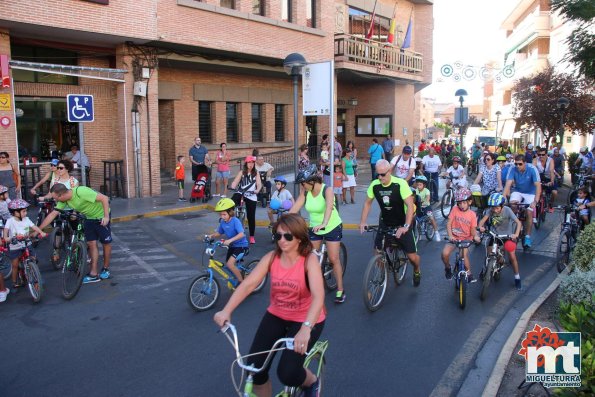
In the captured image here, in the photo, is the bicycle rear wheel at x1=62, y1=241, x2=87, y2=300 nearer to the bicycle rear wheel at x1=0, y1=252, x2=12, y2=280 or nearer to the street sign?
the bicycle rear wheel at x1=0, y1=252, x2=12, y2=280

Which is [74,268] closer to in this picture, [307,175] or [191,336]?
[191,336]

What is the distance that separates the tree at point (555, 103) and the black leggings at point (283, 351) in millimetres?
26118

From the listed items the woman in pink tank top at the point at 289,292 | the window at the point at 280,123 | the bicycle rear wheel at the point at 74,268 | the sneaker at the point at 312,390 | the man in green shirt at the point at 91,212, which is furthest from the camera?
the window at the point at 280,123

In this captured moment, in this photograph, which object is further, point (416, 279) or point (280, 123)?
point (280, 123)

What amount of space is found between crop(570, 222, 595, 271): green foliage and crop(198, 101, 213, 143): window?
54.1ft

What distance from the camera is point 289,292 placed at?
3.87 meters

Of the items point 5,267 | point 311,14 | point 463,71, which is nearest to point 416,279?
point 5,267

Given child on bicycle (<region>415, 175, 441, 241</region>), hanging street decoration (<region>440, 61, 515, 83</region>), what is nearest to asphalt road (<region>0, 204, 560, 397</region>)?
child on bicycle (<region>415, 175, 441, 241</region>)

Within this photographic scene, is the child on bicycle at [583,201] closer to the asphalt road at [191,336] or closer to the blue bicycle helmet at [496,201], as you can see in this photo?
the asphalt road at [191,336]

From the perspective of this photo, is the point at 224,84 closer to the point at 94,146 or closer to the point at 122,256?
the point at 94,146

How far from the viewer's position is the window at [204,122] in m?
21.6

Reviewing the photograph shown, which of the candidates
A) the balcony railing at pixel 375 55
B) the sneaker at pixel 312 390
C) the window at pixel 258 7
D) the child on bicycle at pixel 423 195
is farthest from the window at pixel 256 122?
the sneaker at pixel 312 390

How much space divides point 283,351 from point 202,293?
3.56 metres

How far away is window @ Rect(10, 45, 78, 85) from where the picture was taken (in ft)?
50.9
